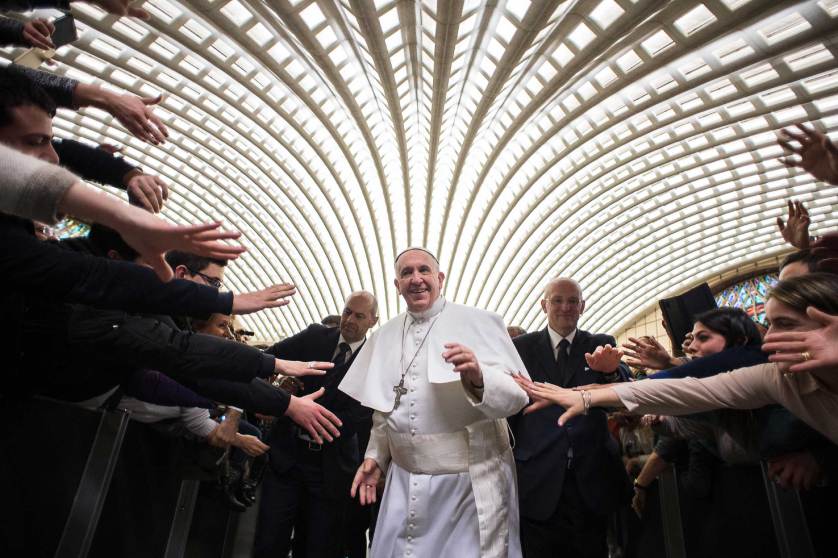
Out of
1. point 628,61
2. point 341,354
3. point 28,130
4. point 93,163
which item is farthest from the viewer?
point 628,61

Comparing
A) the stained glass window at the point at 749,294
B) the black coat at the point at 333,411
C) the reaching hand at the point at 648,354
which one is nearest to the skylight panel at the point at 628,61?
the stained glass window at the point at 749,294

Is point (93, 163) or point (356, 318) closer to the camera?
point (93, 163)

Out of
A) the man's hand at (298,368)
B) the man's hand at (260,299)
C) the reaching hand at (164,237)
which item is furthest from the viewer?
the man's hand at (298,368)

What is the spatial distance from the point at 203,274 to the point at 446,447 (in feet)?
6.32

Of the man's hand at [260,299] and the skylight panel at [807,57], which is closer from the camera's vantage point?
the man's hand at [260,299]

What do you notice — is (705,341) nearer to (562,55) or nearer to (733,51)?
(562,55)

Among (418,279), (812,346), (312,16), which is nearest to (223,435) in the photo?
(418,279)

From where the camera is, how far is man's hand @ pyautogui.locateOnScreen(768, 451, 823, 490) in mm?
2312

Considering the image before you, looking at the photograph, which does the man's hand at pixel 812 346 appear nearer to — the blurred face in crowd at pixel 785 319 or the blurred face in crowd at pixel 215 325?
the blurred face in crowd at pixel 785 319

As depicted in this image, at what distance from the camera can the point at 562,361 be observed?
395 cm

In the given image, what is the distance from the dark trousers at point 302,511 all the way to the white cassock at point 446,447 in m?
0.84

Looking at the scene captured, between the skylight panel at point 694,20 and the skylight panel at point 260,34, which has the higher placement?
the skylight panel at point 260,34

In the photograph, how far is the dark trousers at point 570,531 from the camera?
3.38 meters

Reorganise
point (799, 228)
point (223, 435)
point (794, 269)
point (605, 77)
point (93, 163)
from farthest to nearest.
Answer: point (605, 77) < point (799, 228) < point (794, 269) < point (223, 435) < point (93, 163)
